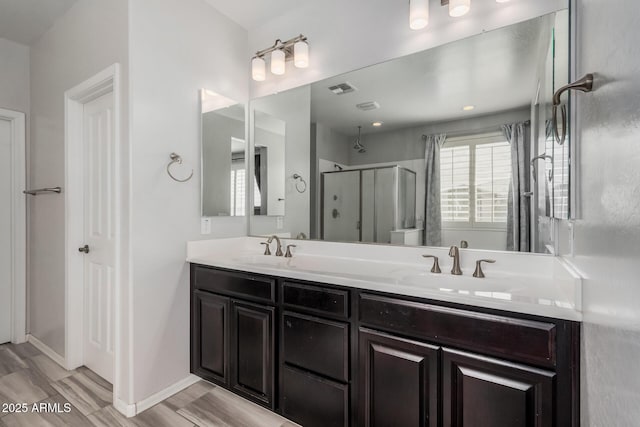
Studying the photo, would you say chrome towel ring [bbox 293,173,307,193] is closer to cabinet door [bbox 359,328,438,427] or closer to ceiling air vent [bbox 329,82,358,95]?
ceiling air vent [bbox 329,82,358,95]

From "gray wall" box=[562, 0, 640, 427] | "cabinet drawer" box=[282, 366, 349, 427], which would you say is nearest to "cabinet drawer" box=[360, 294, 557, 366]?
"gray wall" box=[562, 0, 640, 427]

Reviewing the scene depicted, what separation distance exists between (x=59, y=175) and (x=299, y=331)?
216cm

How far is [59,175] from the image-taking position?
230cm

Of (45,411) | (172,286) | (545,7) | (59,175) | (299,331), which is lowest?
(45,411)

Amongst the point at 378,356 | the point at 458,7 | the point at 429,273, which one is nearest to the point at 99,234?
the point at 378,356

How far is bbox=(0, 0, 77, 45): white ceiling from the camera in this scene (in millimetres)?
2133

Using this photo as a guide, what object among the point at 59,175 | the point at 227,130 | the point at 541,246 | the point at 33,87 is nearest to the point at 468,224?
the point at 541,246

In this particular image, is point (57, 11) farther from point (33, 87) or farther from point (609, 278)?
point (609, 278)

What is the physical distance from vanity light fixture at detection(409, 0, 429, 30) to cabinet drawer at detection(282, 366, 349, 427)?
6.04 ft

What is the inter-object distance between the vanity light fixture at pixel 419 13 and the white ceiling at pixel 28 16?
2263 millimetres

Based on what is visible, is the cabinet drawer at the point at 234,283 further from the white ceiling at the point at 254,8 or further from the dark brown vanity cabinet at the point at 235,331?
the white ceiling at the point at 254,8

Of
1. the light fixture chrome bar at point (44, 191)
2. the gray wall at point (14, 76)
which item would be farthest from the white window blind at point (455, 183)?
the gray wall at point (14, 76)

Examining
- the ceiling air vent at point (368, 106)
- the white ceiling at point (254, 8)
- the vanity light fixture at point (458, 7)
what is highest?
the white ceiling at point (254, 8)

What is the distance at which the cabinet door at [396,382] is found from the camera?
3.95ft
